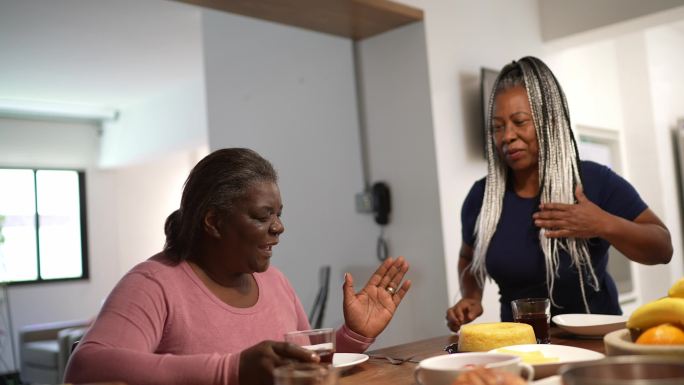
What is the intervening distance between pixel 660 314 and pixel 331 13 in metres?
2.61

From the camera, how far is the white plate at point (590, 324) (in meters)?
1.56

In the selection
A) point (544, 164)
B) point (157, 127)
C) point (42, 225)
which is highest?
point (157, 127)

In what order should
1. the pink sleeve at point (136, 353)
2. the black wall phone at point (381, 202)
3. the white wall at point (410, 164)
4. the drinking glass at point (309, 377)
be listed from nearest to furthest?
the drinking glass at point (309, 377) → the pink sleeve at point (136, 353) → the white wall at point (410, 164) → the black wall phone at point (381, 202)

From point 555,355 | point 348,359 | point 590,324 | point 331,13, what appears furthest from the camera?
point 331,13

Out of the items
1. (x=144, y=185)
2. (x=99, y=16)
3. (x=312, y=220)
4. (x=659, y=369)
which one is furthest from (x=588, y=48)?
(x=144, y=185)

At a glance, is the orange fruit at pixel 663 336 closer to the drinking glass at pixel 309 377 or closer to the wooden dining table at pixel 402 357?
the wooden dining table at pixel 402 357

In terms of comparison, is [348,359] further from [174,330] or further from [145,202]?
[145,202]

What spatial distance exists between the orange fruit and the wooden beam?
246 cm

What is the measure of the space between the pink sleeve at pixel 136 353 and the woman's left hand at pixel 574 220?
106 centimetres

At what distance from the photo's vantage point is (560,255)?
82.0 inches

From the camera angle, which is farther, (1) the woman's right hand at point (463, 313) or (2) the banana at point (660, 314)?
(1) the woman's right hand at point (463, 313)

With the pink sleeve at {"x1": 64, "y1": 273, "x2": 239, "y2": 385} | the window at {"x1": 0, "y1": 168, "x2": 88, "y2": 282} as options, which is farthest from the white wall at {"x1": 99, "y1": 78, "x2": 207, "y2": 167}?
the pink sleeve at {"x1": 64, "y1": 273, "x2": 239, "y2": 385}

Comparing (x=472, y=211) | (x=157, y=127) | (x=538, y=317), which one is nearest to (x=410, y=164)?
(x=472, y=211)

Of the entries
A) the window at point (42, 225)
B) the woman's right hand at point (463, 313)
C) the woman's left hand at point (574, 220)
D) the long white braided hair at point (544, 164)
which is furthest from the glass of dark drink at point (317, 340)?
the window at point (42, 225)
